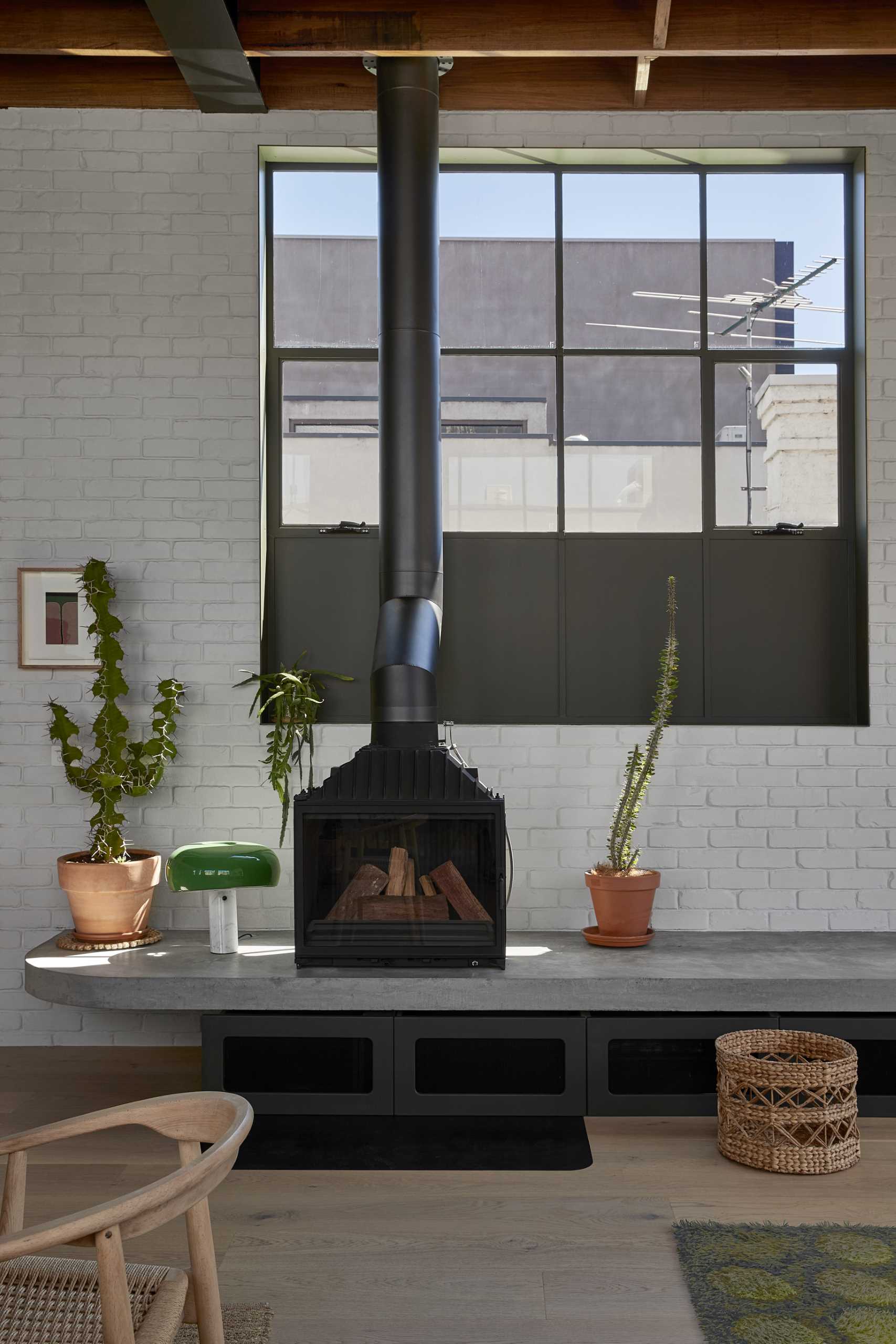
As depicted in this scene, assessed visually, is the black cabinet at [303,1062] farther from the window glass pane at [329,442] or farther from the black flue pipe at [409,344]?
the window glass pane at [329,442]

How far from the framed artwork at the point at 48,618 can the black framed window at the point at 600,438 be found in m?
0.76

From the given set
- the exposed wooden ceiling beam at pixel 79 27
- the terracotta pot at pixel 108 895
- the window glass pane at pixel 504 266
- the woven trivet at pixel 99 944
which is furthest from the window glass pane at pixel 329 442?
the woven trivet at pixel 99 944

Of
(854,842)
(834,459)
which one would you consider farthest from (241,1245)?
(834,459)

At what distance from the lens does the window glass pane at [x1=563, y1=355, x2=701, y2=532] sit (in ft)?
15.3

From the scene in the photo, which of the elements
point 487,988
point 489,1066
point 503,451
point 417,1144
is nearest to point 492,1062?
point 489,1066

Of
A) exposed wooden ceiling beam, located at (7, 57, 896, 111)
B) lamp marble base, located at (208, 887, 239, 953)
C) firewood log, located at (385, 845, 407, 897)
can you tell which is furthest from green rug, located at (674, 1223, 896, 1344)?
exposed wooden ceiling beam, located at (7, 57, 896, 111)

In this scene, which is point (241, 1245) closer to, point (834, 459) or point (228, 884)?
point (228, 884)

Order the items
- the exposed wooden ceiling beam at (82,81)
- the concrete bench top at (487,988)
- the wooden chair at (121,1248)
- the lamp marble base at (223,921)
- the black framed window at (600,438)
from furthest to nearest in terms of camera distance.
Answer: the black framed window at (600,438), the exposed wooden ceiling beam at (82,81), the lamp marble base at (223,921), the concrete bench top at (487,988), the wooden chair at (121,1248)

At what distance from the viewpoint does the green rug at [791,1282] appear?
2.44 metres

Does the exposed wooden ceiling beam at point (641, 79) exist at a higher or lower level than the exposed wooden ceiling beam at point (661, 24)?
higher

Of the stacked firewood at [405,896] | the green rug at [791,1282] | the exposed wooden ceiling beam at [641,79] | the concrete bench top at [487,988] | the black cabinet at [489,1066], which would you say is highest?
the exposed wooden ceiling beam at [641,79]

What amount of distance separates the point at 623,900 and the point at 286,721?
1.42 m

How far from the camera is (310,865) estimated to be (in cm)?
383

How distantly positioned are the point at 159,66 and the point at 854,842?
3991 mm
